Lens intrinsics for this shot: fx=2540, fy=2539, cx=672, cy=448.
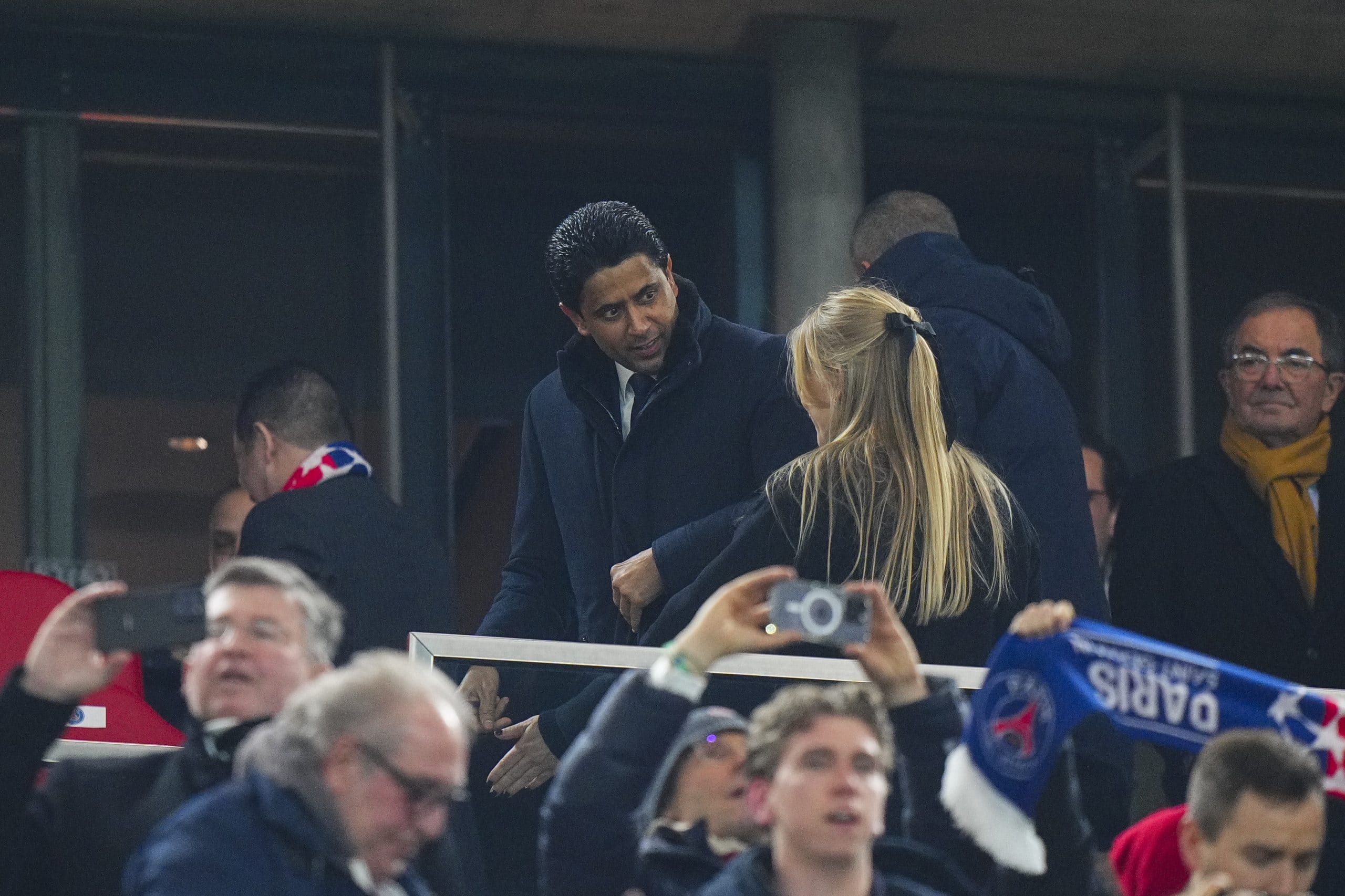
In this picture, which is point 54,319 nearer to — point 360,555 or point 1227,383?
point 360,555

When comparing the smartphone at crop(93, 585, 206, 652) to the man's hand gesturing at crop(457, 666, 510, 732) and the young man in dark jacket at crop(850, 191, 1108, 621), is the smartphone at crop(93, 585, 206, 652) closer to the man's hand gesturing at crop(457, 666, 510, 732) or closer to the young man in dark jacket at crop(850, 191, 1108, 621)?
the man's hand gesturing at crop(457, 666, 510, 732)

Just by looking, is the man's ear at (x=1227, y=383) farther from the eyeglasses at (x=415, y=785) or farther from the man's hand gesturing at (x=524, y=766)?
the eyeglasses at (x=415, y=785)

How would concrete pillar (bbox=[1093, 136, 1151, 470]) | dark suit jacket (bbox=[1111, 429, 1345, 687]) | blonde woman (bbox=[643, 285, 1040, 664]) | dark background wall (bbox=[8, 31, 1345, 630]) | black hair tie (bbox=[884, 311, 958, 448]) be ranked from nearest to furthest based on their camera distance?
blonde woman (bbox=[643, 285, 1040, 664]), black hair tie (bbox=[884, 311, 958, 448]), dark suit jacket (bbox=[1111, 429, 1345, 687]), dark background wall (bbox=[8, 31, 1345, 630]), concrete pillar (bbox=[1093, 136, 1151, 470])

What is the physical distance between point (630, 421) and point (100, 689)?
1770 mm

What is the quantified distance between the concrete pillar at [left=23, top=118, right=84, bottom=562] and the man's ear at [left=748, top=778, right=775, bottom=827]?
4694 millimetres

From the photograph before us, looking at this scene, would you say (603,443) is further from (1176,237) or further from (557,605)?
(1176,237)

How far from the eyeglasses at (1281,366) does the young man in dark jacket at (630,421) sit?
1.41 metres

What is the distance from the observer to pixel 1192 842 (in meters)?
4.65

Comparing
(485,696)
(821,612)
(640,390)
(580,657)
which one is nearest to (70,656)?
(485,696)

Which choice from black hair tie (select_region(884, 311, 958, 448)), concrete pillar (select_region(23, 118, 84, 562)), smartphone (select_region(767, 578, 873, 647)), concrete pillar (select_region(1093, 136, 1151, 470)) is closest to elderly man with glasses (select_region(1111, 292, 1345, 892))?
black hair tie (select_region(884, 311, 958, 448))

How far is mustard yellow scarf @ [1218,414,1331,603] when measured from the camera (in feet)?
21.2

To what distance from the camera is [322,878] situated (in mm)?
3932

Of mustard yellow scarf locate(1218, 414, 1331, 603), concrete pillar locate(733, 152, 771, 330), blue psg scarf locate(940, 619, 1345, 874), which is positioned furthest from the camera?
concrete pillar locate(733, 152, 771, 330)

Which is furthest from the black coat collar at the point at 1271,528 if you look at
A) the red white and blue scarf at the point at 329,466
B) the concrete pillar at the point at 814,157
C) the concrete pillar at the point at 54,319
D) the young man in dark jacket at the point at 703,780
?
the concrete pillar at the point at 54,319
